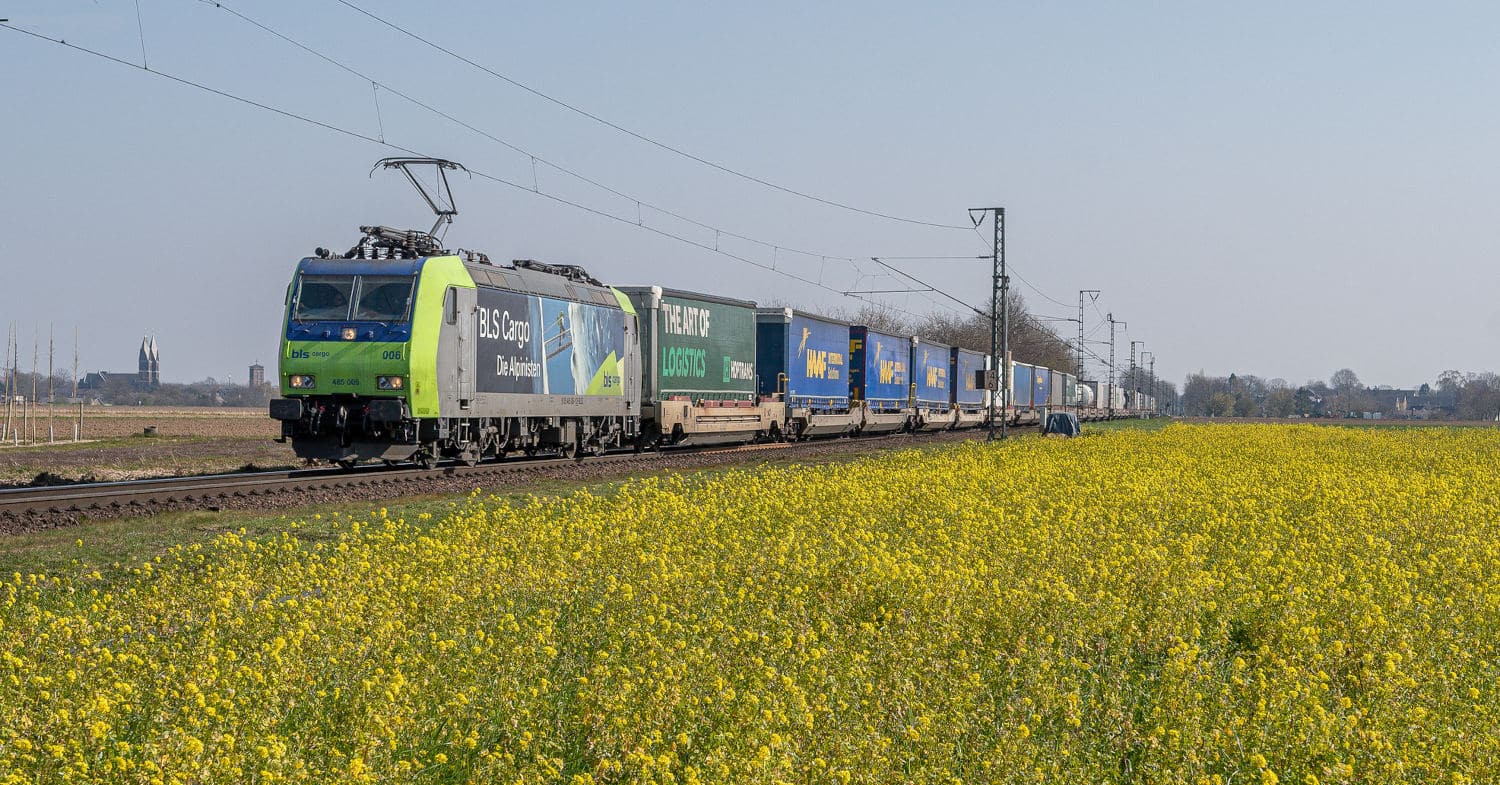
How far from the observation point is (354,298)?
767 inches

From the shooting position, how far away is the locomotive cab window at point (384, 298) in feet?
63.0

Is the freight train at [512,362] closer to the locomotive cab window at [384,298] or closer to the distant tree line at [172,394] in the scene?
the locomotive cab window at [384,298]

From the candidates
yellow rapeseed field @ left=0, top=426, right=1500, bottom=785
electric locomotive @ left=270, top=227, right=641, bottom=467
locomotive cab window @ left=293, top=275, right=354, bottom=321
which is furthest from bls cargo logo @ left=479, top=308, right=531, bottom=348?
yellow rapeseed field @ left=0, top=426, right=1500, bottom=785

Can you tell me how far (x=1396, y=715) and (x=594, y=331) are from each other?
2049cm

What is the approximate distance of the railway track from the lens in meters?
14.5

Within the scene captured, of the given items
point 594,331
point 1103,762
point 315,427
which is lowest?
point 1103,762

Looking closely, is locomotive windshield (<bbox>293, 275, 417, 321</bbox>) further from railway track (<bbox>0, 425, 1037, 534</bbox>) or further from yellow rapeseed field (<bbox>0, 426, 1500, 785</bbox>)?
yellow rapeseed field (<bbox>0, 426, 1500, 785</bbox>)

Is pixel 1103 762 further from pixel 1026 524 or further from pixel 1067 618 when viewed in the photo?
pixel 1026 524

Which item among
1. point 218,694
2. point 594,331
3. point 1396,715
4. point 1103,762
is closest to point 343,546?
point 218,694

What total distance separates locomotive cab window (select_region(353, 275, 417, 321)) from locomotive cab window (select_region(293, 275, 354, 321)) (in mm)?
222

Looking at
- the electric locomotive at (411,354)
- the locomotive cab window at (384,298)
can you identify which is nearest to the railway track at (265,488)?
the electric locomotive at (411,354)

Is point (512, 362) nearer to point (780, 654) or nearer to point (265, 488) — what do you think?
point (265, 488)

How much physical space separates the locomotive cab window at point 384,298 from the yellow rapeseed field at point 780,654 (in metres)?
7.55

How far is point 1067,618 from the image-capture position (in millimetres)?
7621
